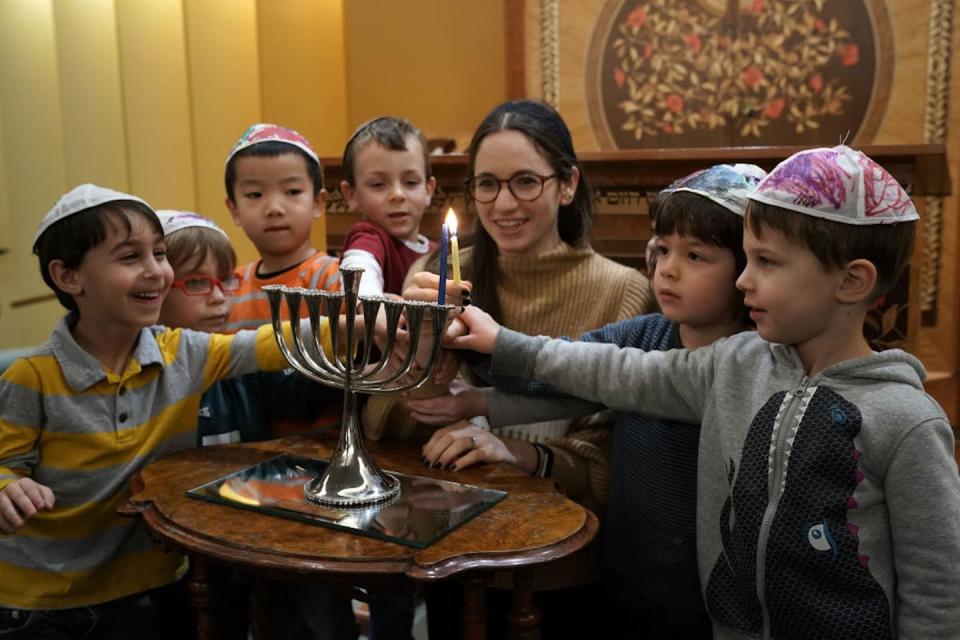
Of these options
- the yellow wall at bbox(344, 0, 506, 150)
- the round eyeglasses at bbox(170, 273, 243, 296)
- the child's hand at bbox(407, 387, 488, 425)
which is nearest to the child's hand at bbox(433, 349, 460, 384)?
the child's hand at bbox(407, 387, 488, 425)

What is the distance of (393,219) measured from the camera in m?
2.19

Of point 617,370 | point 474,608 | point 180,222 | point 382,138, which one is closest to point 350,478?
point 474,608

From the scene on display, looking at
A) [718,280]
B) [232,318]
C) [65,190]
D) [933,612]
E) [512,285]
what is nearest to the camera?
[933,612]

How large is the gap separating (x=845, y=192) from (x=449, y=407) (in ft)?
2.48

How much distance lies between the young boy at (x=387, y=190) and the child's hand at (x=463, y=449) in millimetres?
725

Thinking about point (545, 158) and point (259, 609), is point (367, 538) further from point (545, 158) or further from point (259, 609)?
point (545, 158)

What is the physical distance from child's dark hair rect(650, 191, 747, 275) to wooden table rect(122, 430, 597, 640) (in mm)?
462

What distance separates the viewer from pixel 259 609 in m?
1.68

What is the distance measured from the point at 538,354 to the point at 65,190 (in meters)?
2.95

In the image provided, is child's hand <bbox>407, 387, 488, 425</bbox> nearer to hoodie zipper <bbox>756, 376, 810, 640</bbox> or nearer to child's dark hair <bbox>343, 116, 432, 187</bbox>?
hoodie zipper <bbox>756, 376, 810, 640</bbox>

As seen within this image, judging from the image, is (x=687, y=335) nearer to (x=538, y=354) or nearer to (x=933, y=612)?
(x=538, y=354)

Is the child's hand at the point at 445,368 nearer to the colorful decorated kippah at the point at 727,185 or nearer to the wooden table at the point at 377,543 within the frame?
the wooden table at the point at 377,543

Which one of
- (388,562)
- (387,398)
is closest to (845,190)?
(388,562)

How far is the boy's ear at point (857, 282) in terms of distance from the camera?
1147mm
